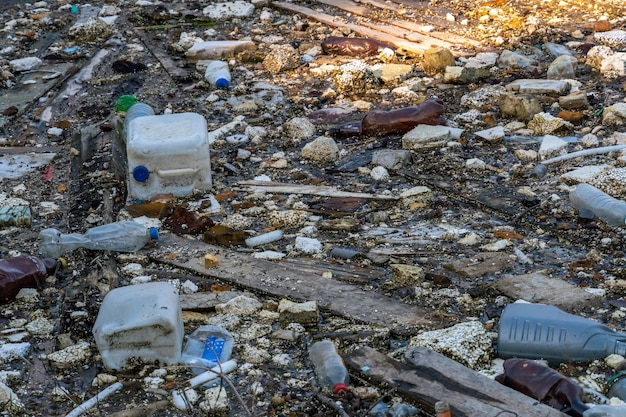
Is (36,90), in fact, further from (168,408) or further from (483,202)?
(168,408)

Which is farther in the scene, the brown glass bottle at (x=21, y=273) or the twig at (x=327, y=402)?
the brown glass bottle at (x=21, y=273)

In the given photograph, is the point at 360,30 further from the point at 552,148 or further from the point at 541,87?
the point at 552,148

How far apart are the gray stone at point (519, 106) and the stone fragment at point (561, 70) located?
0.61 meters

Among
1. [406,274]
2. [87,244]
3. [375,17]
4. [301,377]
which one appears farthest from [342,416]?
[375,17]

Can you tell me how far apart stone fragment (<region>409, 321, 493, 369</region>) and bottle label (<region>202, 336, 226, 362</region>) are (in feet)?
2.47

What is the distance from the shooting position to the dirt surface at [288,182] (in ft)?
11.5

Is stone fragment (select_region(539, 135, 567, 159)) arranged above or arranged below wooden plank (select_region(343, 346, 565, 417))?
below

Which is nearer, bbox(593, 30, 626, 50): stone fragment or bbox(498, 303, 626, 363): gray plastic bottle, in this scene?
bbox(498, 303, 626, 363): gray plastic bottle

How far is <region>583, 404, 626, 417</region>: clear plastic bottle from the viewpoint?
274 centimetres

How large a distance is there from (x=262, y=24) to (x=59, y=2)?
2426 mm

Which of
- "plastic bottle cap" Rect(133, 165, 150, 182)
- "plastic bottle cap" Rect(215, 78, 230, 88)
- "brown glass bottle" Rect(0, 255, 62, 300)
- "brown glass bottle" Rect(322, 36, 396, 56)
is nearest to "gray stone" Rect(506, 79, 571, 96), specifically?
"brown glass bottle" Rect(322, 36, 396, 56)

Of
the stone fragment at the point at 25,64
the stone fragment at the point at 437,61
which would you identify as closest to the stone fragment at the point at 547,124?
the stone fragment at the point at 437,61

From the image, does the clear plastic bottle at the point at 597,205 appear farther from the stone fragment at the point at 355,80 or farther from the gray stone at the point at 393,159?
the stone fragment at the point at 355,80

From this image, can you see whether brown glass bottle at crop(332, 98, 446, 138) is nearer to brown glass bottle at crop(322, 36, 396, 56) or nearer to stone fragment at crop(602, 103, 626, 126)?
stone fragment at crop(602, 103, 626, 126)
